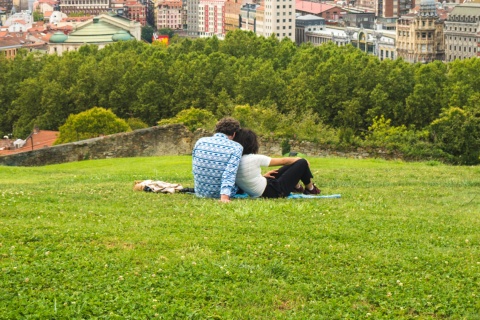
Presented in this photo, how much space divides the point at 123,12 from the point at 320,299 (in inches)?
7515

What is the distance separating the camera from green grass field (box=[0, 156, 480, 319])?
809 cm

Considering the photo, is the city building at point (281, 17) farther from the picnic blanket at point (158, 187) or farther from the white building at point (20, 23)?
the picnic blanket at point (158, 187)

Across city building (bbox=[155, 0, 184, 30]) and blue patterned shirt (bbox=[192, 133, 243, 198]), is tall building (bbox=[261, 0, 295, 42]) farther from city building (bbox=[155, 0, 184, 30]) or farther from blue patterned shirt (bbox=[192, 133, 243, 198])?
blue patterned shirt (bbox=[192, 133, 243, 198])

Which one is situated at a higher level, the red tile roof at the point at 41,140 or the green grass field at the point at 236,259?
the green grass field at the point at 236,259

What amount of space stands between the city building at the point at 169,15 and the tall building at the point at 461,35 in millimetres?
71884

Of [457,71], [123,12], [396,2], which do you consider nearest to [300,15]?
[396,2]

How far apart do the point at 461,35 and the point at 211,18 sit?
67651mm

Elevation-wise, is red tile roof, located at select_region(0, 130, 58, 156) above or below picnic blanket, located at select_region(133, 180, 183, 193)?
below

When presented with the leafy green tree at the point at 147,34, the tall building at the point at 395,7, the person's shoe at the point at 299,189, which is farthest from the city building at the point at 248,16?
the person's shoe at the point at 299,189

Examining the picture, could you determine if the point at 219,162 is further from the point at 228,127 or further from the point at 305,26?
the point at 305,26

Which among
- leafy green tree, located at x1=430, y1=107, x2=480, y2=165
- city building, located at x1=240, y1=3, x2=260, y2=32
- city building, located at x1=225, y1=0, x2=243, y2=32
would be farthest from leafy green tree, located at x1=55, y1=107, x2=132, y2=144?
city building, located at x1=225, y1=0, x2=243, y2=32

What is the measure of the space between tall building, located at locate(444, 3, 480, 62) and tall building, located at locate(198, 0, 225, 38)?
57609 millimetres

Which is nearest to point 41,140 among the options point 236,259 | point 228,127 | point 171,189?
point 171,189

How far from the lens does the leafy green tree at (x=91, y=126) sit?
39.6m
